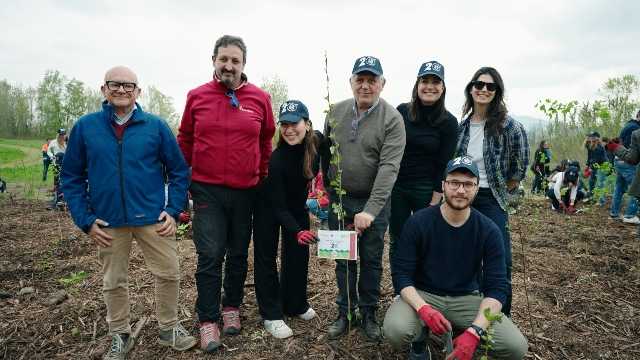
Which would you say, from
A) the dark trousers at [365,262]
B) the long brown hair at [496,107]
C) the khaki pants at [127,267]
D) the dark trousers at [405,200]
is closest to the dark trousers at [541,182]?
the long brown hair at [496,107]

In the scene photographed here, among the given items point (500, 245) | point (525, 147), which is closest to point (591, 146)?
point (525, 147)

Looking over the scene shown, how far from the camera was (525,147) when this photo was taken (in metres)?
3.32

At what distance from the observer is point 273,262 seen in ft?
11.5

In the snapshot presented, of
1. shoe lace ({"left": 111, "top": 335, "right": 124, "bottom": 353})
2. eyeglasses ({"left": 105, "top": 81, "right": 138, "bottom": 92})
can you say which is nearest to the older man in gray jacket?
eyeglasses ({"left": 105, "top": 81, "right": 138, "bottom": 92})

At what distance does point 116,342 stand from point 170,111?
176 ft

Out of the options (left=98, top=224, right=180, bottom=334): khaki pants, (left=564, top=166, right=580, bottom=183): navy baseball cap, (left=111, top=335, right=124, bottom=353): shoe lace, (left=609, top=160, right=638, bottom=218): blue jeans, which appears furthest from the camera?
(left=564, top=166, right=580, bottom=183): navy baseball cap

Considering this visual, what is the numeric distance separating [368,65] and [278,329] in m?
2.37

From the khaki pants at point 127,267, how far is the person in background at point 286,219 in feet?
2.40

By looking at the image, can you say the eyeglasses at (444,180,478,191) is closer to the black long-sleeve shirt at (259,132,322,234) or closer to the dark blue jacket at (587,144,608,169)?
the black long-sleeve shirt at (259,132,322,234)

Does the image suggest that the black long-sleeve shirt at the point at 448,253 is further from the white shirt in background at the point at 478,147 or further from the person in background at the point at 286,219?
the person in background at the point at 286,219

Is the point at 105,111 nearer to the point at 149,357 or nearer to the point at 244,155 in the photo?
the point at 244,155

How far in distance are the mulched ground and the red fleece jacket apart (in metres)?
1.44

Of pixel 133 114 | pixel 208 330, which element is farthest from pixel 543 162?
pixel 133 114

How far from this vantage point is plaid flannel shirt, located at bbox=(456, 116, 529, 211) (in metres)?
3.28
